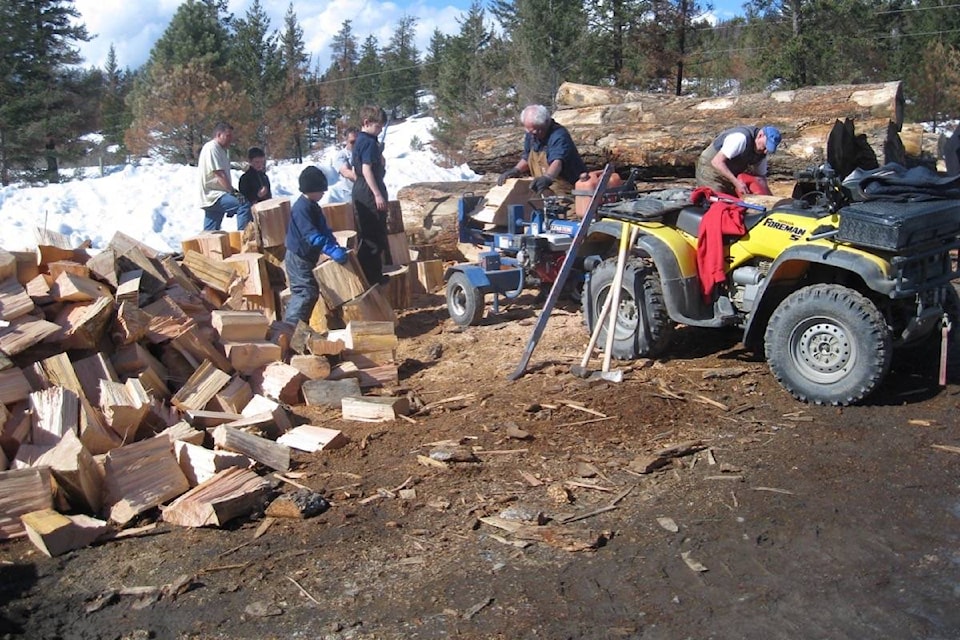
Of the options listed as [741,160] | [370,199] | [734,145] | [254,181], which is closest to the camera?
[734,145]

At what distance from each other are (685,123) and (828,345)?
21.2 ft

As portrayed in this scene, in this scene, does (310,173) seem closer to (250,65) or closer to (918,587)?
(918,587)

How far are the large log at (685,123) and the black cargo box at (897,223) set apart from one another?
4802mm

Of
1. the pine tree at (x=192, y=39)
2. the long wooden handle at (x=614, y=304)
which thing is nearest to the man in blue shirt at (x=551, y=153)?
the long wooden handle at (x=614, y=304)

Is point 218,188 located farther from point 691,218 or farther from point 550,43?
point 550,43

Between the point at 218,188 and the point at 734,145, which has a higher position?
the point at 734,145

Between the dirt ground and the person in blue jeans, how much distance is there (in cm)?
259

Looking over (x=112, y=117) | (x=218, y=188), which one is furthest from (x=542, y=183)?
(x=112, y=117)

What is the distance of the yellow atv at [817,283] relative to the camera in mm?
5711

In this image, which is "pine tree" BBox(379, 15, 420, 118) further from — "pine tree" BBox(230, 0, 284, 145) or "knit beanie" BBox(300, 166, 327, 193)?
"knit beanie" BBox(300, 166, 327, 193)

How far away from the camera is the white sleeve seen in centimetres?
800

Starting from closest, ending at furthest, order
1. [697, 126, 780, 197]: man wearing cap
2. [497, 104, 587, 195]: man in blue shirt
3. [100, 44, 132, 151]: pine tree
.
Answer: [697, 126, 780, 197]: man wearing cap, [497, 104, 587, 195]: man in blue shirt, [100, 44, 132, 151]: pine tree

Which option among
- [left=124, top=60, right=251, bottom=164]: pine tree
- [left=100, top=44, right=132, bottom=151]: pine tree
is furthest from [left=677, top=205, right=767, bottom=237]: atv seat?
[left=100, top=44, right=132, bottom=151]: pine tree

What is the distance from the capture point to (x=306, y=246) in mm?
8570
